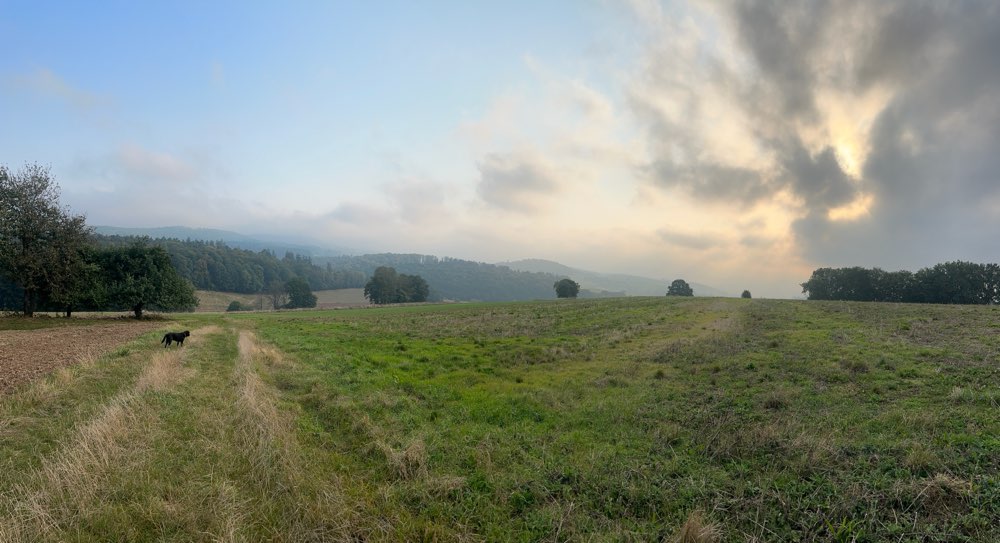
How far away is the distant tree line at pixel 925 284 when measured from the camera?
72.4 meters

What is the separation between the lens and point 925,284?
76.2 m

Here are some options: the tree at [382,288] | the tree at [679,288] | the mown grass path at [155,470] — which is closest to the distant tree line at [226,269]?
the tree at [382,288]

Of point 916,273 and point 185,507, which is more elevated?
point 916,273

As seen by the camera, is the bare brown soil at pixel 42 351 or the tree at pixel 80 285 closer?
the bare brown soil at pixel 42 351

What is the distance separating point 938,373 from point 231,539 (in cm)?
2012

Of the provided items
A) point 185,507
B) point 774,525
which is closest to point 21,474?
point 185,507

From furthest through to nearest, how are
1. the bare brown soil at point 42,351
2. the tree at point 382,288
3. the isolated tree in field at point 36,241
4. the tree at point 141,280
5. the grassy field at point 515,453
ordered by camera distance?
the tree at point 382,288
the tree at point 141,280
the isolated tree in field at point 36,241
the bare brown soil at point 42,351
the grassy field at point 515,453

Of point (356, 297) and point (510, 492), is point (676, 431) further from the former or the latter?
point (356, 297)

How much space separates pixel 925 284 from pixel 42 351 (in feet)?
408

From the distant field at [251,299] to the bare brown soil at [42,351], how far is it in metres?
88.2

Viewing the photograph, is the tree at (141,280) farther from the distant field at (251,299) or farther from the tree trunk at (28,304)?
the distant field at (251,299)

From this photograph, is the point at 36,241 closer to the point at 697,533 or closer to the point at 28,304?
the point at 28,304

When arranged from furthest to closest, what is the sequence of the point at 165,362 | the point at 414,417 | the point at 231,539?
the point at 165,362 → the point at 414,417 → the point at 231,539

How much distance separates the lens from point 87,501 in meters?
5.92
